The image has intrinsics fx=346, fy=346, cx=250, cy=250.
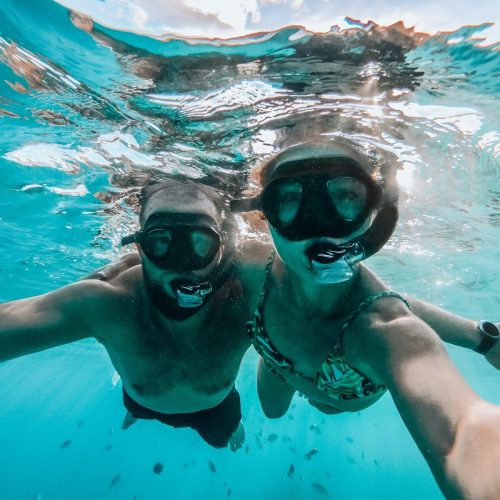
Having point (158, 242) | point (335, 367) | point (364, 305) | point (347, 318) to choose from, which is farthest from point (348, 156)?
point (158, 242)

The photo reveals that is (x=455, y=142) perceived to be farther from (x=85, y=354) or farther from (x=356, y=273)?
(x=85, y=354)

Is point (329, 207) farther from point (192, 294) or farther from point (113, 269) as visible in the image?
point (113, 269)

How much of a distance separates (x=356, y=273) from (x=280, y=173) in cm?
148

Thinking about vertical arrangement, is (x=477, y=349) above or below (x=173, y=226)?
below

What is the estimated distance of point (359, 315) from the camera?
11.8 ft

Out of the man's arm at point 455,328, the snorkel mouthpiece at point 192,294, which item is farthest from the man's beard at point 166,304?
the man's arm at point 455,328

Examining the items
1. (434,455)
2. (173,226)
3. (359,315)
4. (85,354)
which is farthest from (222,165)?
(85,354)

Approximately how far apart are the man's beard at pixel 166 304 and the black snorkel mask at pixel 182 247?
0.04 feet

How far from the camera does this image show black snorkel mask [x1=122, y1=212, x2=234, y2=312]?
4.69 metres

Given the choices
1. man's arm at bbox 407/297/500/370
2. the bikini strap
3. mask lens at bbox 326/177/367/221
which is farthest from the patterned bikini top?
man's arm at bbox 407/297/500/370

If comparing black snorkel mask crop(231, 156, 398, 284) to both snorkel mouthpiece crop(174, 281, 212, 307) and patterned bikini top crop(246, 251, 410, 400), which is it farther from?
snorkel mouthpiece crop(174, 281, 212, 307)

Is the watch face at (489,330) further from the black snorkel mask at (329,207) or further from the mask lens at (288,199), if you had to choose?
the mask lens at (288,199)

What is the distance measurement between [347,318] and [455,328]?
2.57 m

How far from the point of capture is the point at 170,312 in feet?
15.7
